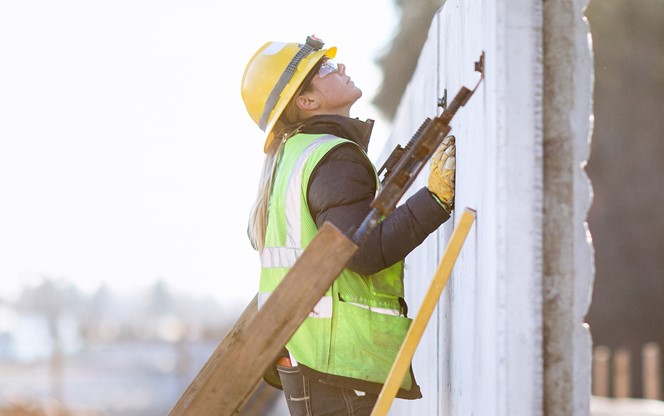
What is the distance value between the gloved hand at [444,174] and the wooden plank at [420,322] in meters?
0.28

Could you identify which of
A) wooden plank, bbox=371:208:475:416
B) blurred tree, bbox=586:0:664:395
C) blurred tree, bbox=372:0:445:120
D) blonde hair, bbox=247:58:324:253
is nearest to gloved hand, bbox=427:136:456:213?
wooden plank, bbox=371:208:475:416

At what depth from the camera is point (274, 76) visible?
373cm

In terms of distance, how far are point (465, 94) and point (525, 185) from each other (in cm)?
40

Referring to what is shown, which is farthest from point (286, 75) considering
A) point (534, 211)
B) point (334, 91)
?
point (534, 211)

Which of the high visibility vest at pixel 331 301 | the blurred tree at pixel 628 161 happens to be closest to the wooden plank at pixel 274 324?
the high visibility vest at pixel 331 301

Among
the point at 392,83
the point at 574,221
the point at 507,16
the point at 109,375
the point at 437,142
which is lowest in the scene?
the point at 109,375

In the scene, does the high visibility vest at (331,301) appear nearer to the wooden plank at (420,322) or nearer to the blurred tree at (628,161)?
the wooden plank at (420,322)

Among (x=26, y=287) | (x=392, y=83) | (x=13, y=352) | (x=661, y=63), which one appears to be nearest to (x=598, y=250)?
(x=661, y=63)

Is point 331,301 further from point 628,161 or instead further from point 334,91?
point 628,161

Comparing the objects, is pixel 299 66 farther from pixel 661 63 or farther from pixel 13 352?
pixel 13 352

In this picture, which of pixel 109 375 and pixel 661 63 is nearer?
pixel 661 63

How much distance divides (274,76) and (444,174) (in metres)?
0.84

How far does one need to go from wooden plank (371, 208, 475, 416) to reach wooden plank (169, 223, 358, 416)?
0.32 m

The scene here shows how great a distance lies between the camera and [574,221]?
8.75ft
